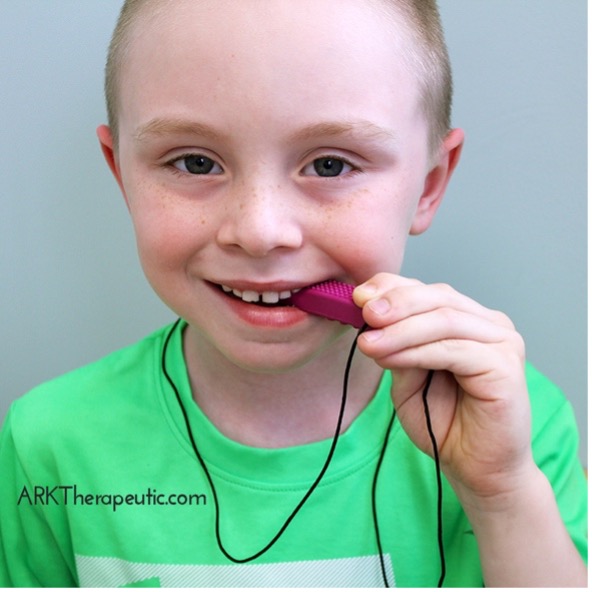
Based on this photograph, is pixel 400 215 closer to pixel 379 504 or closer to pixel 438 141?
pixel 438 141

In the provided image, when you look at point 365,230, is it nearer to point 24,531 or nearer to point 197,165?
point 197,165

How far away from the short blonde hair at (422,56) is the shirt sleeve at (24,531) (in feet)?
1.12

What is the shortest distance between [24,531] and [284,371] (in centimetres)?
33

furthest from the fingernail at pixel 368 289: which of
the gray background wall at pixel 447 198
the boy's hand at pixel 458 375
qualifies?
the gray background wall at pixel 447 198

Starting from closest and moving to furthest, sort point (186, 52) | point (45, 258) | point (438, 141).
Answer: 1. point (186, 52)
2. point (438, 141)
3. point (45, 258)

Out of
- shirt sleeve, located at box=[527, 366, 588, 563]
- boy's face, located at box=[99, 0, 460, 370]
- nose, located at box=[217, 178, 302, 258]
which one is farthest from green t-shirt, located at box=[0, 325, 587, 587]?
nose, located at box=[217, 178, 302, 258]

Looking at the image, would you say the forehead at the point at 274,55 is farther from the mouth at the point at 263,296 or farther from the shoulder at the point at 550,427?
the shoulder at the point at 550,427

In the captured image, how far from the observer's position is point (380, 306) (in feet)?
1.97

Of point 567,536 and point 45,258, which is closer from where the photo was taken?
point 567,536

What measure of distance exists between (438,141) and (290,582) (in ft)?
1.43

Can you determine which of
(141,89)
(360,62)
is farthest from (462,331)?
(141,89)

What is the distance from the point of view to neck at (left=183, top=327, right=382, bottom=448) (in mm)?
805

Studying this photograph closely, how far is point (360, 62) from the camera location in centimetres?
62

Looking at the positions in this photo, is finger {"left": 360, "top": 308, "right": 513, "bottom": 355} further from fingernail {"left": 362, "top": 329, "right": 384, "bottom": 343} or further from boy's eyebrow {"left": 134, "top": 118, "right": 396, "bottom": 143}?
boy's eyebrow {"left": 134, "top": 118, "right": 396, "bottom": 143}
